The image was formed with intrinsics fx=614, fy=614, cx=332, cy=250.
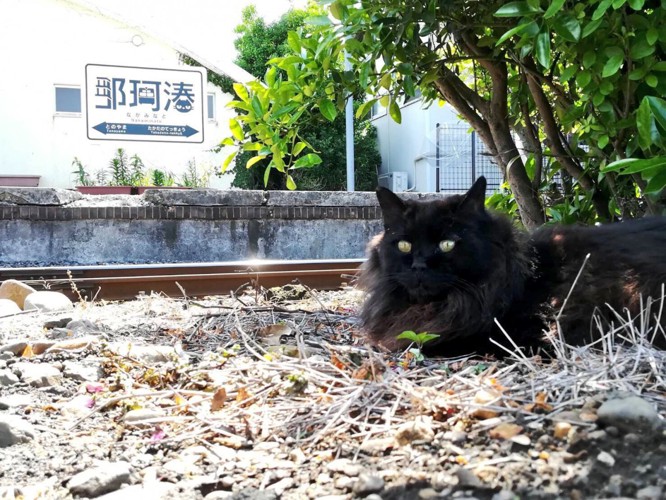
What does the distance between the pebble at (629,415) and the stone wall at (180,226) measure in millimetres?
6409

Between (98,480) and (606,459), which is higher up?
(606,459)

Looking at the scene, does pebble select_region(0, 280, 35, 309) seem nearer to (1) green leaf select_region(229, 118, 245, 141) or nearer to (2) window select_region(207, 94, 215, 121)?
(1) green leaf select_region(229, 118, 245, 141)

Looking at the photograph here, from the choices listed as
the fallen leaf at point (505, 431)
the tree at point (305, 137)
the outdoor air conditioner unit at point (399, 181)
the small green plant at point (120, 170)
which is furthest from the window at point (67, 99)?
the fallen leaf at point (505, 431)

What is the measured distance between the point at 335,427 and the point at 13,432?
978 mm

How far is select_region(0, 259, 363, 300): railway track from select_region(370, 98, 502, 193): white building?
33.5ft

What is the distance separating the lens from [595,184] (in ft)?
12.0

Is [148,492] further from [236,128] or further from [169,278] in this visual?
[169,278]

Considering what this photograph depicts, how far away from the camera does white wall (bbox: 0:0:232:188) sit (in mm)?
17031

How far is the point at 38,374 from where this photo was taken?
2457 millimetres

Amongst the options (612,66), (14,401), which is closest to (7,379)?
(14,401)

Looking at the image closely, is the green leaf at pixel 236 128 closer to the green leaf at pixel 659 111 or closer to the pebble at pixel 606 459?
the green leaf at pixel 659 111

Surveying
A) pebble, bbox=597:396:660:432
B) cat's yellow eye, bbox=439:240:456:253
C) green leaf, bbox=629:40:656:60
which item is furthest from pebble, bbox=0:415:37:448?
green leaf, bbox=629:40:656:60

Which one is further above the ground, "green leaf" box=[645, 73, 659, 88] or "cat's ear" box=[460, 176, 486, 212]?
"green leaf" box=[645, 73, 659, 88]

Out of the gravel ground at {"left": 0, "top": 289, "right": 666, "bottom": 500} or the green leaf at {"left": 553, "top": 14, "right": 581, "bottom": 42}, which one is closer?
the gravel ground at {"left": 0, "top": 289, "right": 666, "bottom": 500}
